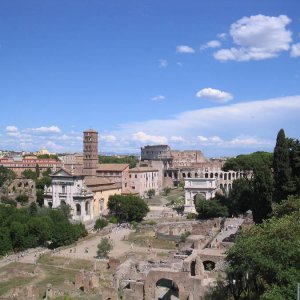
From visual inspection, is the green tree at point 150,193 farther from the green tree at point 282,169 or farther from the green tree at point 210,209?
the green tree at point 282,169

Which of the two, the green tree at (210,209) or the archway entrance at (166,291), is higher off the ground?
the green tree at (210,209)

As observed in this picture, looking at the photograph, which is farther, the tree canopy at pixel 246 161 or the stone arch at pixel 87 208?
the tree canopy at pixel 246 161

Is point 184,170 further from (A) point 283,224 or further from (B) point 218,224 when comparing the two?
(A) point 283,224

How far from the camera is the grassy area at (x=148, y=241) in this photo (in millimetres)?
45781

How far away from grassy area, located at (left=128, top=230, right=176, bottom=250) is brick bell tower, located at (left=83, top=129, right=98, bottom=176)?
79.2 feet

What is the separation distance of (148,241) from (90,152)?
29.3m

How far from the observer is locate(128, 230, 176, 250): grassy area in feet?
150

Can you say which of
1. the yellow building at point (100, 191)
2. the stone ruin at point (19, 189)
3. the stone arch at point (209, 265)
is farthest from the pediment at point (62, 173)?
the stone arch at point (209, 265)

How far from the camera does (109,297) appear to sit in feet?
85.9

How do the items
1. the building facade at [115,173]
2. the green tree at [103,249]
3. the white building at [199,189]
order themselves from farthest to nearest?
the building facade at [115,173] < the white building at [199,189] < the green tree at [103,249]

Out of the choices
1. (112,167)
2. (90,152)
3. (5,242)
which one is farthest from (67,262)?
(112,167)

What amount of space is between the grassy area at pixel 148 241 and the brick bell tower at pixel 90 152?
24.1 m

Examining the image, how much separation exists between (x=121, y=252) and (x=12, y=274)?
36.8 feet

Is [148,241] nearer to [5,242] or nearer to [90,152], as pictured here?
[5,242]
